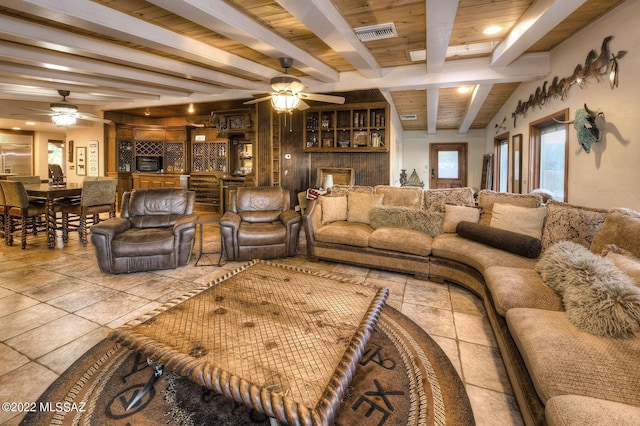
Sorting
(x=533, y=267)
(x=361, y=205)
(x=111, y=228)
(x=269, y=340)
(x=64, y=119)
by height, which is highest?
(x=64, y=119)

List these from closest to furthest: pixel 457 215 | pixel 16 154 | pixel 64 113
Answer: pixel 457 215, pixel 64 113, pixel 16 154

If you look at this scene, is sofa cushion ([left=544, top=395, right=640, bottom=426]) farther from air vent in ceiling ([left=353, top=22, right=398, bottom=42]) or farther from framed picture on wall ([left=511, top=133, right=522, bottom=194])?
framed picture on wall ([left=511, top=133, right=522, bottom=194])

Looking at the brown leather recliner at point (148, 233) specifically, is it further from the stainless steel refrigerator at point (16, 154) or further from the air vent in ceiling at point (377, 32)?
the stainless steel refrigerator at point (16, 154)

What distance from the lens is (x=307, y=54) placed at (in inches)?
166

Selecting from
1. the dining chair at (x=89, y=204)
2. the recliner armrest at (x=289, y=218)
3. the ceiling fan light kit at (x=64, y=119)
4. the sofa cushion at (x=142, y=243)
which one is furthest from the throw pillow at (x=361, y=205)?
the ceiling fan light kit at (x=64, y=119)

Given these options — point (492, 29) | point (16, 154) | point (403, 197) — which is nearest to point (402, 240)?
point (403, 197)

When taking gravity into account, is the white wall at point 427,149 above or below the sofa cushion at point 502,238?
above

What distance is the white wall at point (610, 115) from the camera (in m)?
2.61

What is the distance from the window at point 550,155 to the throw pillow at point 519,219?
1.20 metres

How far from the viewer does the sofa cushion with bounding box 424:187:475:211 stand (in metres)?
3.80

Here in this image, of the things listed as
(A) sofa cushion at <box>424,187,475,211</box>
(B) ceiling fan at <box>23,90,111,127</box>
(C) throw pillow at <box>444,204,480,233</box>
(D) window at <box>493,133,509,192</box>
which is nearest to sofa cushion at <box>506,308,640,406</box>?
(C) throw pillow at <box>444,204,480,233</box>

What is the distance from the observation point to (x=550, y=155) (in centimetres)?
443

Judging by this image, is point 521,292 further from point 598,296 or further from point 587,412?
point 587,412

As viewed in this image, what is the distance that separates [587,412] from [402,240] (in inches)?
99.9
